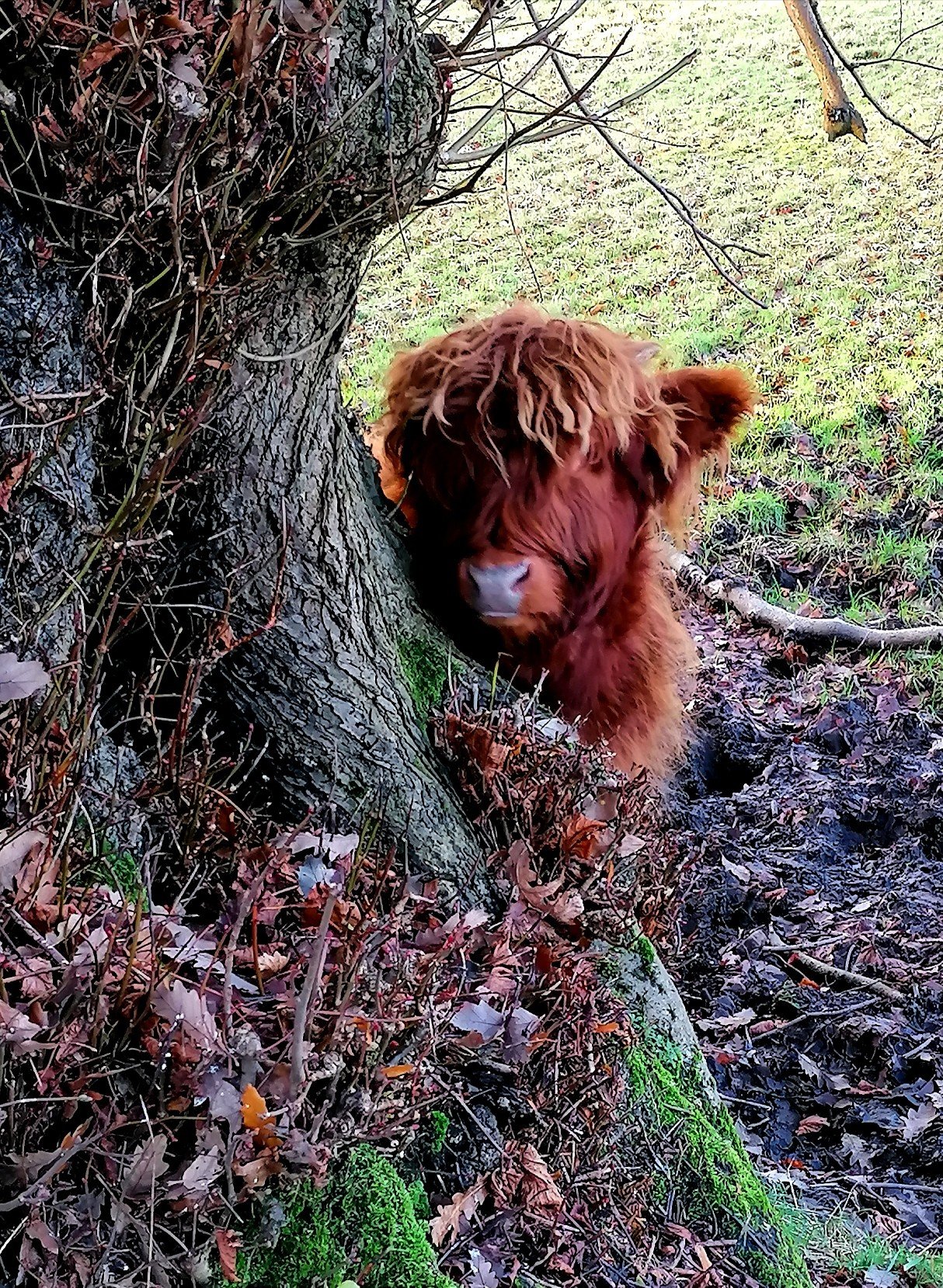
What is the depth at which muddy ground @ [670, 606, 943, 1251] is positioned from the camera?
137 inches

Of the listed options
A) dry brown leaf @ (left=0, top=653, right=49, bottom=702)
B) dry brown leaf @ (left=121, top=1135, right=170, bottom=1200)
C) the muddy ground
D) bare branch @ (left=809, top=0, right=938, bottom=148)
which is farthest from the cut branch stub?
dry brown leaf @ (left=121, top=1135, right=170, bottom=1200)

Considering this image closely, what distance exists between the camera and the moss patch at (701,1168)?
2.69 metres

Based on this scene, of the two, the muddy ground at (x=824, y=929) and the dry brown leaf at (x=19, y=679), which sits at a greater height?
the dry brown leaf at (x=19, y=679)

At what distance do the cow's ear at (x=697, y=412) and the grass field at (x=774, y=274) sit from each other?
84 centimetres

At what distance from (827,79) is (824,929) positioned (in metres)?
3.08

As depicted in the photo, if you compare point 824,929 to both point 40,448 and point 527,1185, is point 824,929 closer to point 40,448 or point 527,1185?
point 527,1185

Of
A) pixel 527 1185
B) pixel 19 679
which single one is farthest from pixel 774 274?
pixel 19 679

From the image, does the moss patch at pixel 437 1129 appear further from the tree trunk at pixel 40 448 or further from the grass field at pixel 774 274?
the grass field at pixel 774 274

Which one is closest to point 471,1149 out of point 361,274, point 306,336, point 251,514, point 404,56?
point 251,514

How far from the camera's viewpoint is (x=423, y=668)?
2854 millimetres

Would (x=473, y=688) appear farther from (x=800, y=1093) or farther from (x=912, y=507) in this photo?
(x=912, y=507)

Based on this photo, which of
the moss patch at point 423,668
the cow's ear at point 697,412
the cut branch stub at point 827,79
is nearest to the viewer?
the moss patch at point 423,668

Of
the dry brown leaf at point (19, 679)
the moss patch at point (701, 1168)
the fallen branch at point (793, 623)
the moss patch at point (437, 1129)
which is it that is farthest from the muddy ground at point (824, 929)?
the dry brown leaf at point (19, 679)

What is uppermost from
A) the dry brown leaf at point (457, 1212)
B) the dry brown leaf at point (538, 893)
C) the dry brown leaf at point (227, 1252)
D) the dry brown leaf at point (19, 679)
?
the dry brown leaf at point (19, 679)
